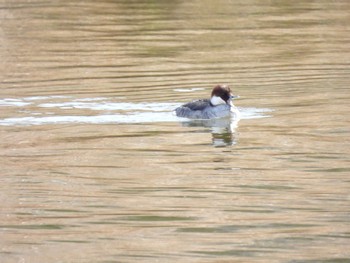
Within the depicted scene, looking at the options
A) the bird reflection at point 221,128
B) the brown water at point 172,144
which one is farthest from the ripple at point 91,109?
the bird reflection at point 221,128

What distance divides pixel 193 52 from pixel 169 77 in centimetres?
390

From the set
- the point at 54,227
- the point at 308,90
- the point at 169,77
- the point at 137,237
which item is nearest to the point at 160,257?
the point at 137,237

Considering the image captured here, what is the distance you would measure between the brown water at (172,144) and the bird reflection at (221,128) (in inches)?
1.5

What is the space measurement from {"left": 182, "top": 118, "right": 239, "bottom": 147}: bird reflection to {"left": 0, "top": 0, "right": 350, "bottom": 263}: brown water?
4cm

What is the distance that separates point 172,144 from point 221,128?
1950 mm

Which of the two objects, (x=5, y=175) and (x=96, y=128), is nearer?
(x=5, y=175)

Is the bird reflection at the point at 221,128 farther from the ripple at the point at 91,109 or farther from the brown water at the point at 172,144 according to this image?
the ripple at the point at 91,109

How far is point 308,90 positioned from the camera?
21.3 meters

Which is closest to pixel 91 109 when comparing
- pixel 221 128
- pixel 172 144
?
pixel 221 128

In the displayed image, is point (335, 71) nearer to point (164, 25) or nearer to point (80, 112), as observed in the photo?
point (80, 112)

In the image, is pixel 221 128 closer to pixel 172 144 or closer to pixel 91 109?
pixel 172 144

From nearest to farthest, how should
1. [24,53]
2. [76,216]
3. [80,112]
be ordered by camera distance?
[76,216]
[80,112]
[24,53]

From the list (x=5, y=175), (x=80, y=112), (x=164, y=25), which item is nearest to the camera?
(x=5, y=175)

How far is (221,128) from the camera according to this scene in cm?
1911
